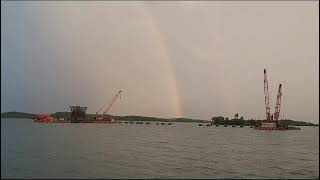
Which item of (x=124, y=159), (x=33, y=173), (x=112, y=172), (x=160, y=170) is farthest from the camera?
(x=124, y=159)

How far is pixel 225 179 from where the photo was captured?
128 ft

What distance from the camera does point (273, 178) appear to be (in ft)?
137

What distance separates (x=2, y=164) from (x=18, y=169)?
4.43 meters

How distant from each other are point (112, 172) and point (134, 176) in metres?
3.31

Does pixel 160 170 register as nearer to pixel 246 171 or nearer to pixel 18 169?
pixel 246 171

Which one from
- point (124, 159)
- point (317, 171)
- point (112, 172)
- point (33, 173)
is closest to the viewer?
point (33, 173)

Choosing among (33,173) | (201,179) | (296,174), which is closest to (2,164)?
(33,173)

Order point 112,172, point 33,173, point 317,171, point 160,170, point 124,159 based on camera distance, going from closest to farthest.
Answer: point 33,173 → point 112,172 → point 160,170 → point 317,171 → point 124,159

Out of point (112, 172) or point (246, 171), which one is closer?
point (112, 172)

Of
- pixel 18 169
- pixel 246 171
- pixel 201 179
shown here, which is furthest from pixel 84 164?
pixel 246 171

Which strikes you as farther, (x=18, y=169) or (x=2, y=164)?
(x=2, y=164)

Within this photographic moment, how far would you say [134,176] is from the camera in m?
38.9

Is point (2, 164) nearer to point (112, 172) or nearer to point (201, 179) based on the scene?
point (112, 172)

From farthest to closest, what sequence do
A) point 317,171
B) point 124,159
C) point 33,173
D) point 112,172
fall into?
1. point 124,159
2. point 317,171
3. point 112,172
4. point 33,173
